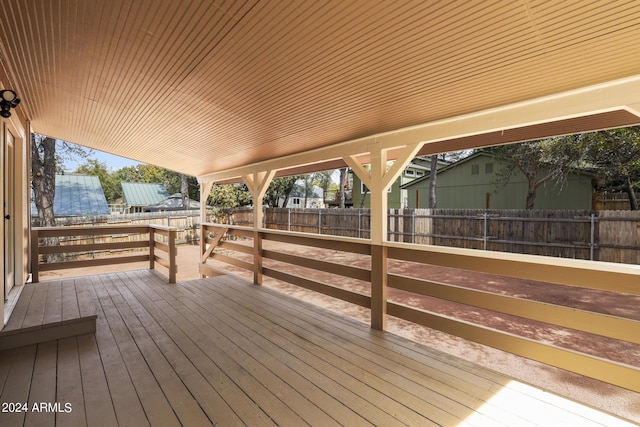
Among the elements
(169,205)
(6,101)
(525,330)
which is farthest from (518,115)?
(169,205)

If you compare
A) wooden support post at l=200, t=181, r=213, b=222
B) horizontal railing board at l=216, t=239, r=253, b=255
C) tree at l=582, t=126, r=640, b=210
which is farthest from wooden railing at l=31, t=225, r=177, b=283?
tree at l=582, t=126, r=640, b=210

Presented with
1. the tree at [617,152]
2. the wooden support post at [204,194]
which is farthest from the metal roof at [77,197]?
the tree at [617,152]

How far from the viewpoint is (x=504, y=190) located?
42.3 ft

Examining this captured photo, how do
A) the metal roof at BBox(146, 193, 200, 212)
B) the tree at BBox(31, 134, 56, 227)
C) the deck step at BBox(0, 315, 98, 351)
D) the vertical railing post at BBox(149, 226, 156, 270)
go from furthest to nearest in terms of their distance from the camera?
1. the metal roof at BBox(146, 193, 200, 212)
2. the tree at BBox(31, 134, 56, 227)
3. the vertical railing post at BBox(149, 226, 156, 270)
4. the deck step at BBox(0, 315, 98, 351)

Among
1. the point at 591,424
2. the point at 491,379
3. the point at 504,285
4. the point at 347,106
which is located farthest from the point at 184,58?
the point at 504,285

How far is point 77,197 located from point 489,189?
19577 mm

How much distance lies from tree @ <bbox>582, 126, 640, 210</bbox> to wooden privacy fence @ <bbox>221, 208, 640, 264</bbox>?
2209 millimetres

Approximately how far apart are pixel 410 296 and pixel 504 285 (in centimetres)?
248

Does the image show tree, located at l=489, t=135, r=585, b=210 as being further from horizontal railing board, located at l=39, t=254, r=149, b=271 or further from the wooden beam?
horizontal railing board, located at l=39, t=254, r=149, b=271

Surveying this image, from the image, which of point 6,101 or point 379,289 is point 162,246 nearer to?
point 6,101

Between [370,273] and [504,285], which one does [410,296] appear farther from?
[370,273]

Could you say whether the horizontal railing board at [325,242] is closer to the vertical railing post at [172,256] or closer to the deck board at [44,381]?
the vertical railing post at [172,256]

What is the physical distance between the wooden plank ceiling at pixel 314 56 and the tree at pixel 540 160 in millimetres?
9460

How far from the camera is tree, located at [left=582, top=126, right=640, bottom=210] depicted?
318 inches
